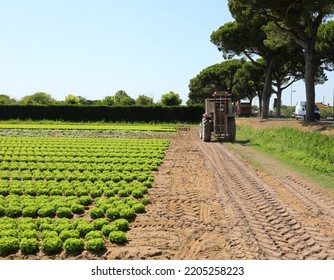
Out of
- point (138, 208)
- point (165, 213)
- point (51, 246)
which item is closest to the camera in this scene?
point (51, 246)

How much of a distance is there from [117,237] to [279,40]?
30075 millimetres

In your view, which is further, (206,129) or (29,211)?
(206,129)

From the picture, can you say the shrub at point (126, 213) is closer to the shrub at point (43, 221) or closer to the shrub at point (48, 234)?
the shrub at point (43, 221)

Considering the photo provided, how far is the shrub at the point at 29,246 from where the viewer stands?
6.62 meters

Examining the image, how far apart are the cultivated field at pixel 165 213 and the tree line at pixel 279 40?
618 inches

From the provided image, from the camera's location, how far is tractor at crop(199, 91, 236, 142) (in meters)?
26.2

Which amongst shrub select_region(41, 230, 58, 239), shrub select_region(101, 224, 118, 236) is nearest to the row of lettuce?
shrub select_region(101, 224, 118, 236)

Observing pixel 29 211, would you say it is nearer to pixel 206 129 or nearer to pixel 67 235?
pixel 67 235

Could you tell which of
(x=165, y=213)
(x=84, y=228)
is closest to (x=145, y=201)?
(x=165, y=213)

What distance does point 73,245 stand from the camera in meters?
6.64

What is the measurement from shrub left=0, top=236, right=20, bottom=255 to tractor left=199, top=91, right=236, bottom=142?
2028cm

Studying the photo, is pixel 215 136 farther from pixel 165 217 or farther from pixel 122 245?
pixel 122 245

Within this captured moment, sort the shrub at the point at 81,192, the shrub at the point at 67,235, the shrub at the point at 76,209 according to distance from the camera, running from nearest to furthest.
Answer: the shrub at the point at 67,235 < the shrub at the point at 76,209 < the shrub at the point at 81,192

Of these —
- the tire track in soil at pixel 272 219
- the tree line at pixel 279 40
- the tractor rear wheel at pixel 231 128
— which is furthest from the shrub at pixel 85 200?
the tree line at pixel 279 40
